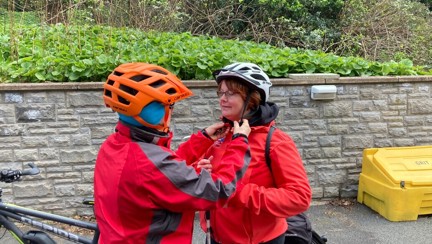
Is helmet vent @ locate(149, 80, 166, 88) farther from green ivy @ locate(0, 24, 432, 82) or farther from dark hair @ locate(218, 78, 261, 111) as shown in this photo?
green ivy @ locate(0, 24, 432, 82)

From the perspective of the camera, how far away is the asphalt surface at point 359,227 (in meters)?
4.82

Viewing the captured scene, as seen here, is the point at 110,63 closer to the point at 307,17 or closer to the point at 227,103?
the point at 227,103

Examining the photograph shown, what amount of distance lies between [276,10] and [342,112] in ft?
15.8

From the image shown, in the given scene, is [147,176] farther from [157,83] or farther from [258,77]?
[258,77]

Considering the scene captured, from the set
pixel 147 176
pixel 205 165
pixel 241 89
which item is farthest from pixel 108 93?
pixel 241 89

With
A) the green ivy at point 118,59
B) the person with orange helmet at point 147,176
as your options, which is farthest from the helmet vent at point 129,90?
the green ivy at point 118,59

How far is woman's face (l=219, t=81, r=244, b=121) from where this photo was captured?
2348mm

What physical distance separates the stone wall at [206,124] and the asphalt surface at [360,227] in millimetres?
303

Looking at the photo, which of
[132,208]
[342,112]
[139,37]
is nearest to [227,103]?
[132,208]

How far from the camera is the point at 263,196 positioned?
7.03 feet

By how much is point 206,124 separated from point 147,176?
3649mm

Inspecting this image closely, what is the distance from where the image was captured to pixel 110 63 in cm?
535

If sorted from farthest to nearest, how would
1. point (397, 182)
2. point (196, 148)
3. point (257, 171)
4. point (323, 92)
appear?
point (323, 92), point (397, 182), point (196, 148), point (257, 171)

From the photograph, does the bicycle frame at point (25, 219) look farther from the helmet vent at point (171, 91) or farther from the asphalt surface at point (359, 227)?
the helmet vent at point (171, 91)
